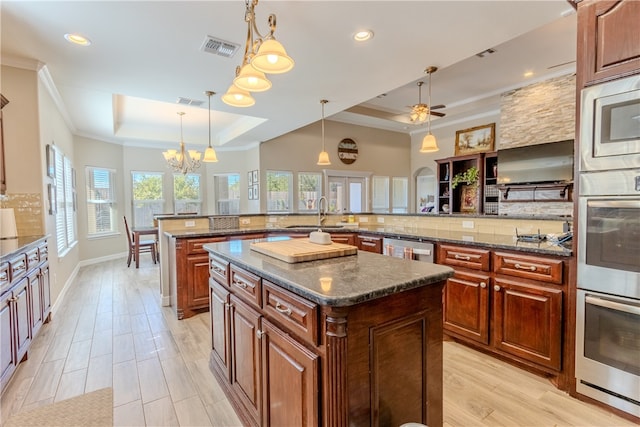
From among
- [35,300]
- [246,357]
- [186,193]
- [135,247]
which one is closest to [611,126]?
[246,357]

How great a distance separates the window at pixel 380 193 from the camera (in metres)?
8.22

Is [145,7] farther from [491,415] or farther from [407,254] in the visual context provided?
[491,415]

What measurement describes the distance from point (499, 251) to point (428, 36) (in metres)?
1.90

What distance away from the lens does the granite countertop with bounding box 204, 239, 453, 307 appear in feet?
3.57

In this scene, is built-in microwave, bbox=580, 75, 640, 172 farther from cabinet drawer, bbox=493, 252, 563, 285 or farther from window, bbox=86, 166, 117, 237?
window, bbox=86, 166, 117, 237

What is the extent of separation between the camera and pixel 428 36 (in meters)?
2.55

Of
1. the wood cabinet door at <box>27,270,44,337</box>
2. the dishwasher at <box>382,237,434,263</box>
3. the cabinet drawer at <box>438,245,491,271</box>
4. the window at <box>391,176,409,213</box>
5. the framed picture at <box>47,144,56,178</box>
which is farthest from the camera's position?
the window at <box>391,176,409,213</box>

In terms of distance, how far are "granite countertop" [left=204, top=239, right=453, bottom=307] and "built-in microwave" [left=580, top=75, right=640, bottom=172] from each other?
1304mm

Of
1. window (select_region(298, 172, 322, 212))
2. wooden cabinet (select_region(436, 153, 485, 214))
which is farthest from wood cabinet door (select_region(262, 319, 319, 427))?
wooden cabinet (select_region(436, 153, 485, 214))

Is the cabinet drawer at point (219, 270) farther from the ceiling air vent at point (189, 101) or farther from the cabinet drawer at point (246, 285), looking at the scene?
the ceiling air vent at point (189, 101)

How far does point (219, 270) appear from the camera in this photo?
6.75ft

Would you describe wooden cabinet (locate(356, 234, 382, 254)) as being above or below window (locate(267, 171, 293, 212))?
below

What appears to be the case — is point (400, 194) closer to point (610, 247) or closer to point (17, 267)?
point (610, 247)

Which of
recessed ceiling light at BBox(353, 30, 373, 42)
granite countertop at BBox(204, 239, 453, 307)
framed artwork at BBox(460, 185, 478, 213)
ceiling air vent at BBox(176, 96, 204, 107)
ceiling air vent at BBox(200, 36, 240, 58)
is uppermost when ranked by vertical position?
ceiling air vent at BBox(176, 96, 204, 107)
